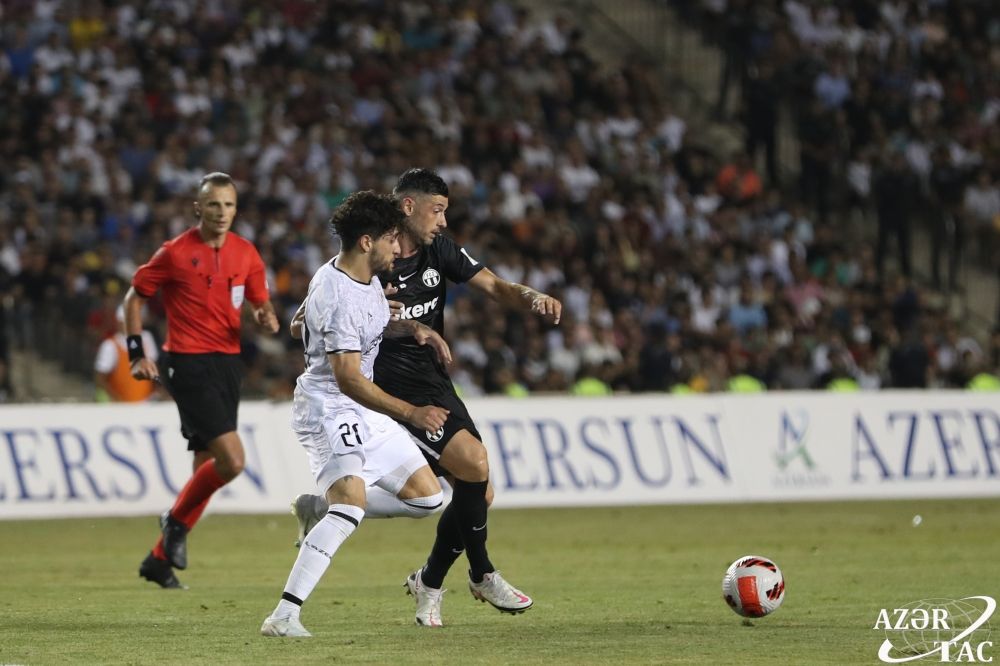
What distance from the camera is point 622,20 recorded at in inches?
1187

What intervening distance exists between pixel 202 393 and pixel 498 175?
1322 centimetres

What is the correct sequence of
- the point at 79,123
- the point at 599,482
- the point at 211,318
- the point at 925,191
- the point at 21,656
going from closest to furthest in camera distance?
the point at 21,656
the point at 211,318
the point at 599,482
the point at 79,123
the point at 925,191

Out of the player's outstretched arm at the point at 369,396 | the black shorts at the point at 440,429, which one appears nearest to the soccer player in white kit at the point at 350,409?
the player's outstretched arm at the point at 369,396

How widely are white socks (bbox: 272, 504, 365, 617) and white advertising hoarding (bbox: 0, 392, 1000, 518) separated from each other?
9.13 meters

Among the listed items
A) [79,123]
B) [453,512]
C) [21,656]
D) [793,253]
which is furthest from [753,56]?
[21,656]

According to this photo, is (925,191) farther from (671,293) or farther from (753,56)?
(671,293)

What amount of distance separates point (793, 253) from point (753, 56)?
5.23 meters

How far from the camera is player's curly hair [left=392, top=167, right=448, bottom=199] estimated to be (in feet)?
31.9

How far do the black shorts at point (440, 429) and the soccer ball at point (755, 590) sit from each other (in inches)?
63.0

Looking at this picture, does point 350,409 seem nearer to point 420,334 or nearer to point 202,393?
point 420,334

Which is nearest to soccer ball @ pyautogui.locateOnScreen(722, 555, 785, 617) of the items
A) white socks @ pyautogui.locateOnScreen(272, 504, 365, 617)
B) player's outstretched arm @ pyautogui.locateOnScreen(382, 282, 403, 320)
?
white socks @ pyautogui.locateOnScreen(272, 504, 365, 617)

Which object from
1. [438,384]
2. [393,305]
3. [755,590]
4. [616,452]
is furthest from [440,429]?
[616,452]

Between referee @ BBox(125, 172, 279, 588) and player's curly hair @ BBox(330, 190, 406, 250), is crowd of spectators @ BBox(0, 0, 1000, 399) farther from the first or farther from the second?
player's curly hair @ BBox(330, 190, 406, 250)

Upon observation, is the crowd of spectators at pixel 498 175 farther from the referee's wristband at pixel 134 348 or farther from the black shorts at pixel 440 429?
the black shorts at pixel 440 429
